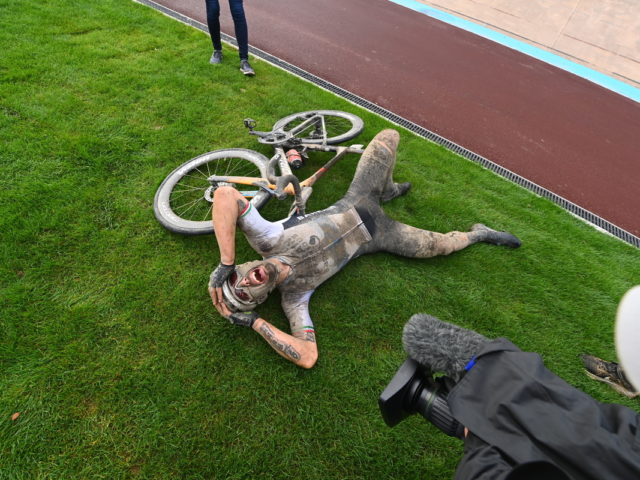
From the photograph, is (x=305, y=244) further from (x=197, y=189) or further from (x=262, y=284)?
(x=197, y=189)

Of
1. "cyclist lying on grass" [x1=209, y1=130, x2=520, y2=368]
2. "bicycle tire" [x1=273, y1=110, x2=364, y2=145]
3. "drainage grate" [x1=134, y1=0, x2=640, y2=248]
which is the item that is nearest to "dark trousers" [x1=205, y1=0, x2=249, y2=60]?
"drainage grate" [x1=134, y1=0, x2=640, y2=248]

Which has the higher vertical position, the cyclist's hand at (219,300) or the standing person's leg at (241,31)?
the standing person's leg at (241,31)

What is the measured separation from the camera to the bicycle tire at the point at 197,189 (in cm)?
385

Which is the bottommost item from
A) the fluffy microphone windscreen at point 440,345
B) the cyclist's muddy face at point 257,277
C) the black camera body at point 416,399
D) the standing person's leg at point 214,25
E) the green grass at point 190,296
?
the green grass at point 190,296

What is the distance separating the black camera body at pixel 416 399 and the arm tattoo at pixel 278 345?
4.19ft

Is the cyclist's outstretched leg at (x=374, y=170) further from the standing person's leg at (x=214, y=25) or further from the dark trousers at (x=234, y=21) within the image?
the standing person's leg at (x=214, y=25)

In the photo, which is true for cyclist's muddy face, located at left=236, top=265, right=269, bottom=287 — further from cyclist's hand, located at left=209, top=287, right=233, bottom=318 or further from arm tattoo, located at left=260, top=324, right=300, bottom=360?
arm tattoo, located at left=260, top=324, right=300, bottom=360

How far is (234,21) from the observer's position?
5.57 m

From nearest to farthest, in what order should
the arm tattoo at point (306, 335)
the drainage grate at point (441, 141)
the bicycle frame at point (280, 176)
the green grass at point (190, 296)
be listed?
the green grass at point (190, 296)
the arm tattoo at point (306, 335)
the bicycle frame at point (280, 176)
the drainage grate at point (441, 141)

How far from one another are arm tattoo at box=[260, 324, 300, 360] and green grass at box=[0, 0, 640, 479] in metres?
0.21

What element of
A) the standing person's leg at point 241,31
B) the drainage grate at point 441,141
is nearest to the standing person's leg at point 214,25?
the standing person's leg at point 241,31

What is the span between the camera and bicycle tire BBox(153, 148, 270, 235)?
3.85 meters

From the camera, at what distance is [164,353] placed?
3121 millimetres

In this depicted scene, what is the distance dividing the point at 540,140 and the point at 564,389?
5964 millimetres
